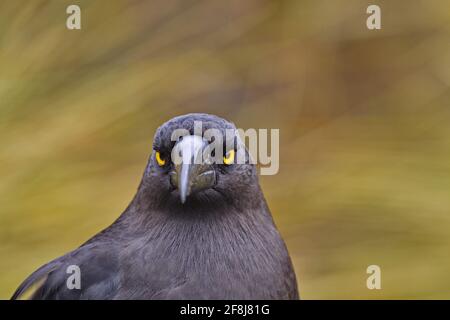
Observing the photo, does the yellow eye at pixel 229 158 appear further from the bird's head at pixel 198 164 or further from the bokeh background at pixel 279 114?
the bokeh background at pixel 279 114

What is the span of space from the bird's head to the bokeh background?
1.75m

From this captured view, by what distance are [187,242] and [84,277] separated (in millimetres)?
317

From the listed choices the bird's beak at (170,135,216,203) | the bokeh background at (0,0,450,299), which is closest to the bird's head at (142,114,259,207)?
the bird's beak at (170,135,216,203)

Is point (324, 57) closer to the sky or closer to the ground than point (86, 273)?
closer to the sky

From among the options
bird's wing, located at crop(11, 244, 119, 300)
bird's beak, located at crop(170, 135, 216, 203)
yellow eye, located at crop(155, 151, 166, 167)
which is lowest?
bird's wing, located at crop(11, 244, 119, 300)

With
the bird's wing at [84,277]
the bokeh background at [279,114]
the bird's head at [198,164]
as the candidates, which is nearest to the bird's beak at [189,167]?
the bird's head at [198,164]

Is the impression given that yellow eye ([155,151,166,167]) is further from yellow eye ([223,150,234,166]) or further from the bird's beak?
yellow eye ([223,150,234,166])

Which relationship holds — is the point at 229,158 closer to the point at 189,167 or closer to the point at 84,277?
the point at 189,167

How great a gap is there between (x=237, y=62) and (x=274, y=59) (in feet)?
0.62

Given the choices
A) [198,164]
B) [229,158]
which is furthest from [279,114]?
[198,164]

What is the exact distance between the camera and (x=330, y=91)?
467 cm

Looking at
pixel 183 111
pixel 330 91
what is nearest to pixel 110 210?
pixel 183 111

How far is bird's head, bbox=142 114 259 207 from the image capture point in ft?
8.11
